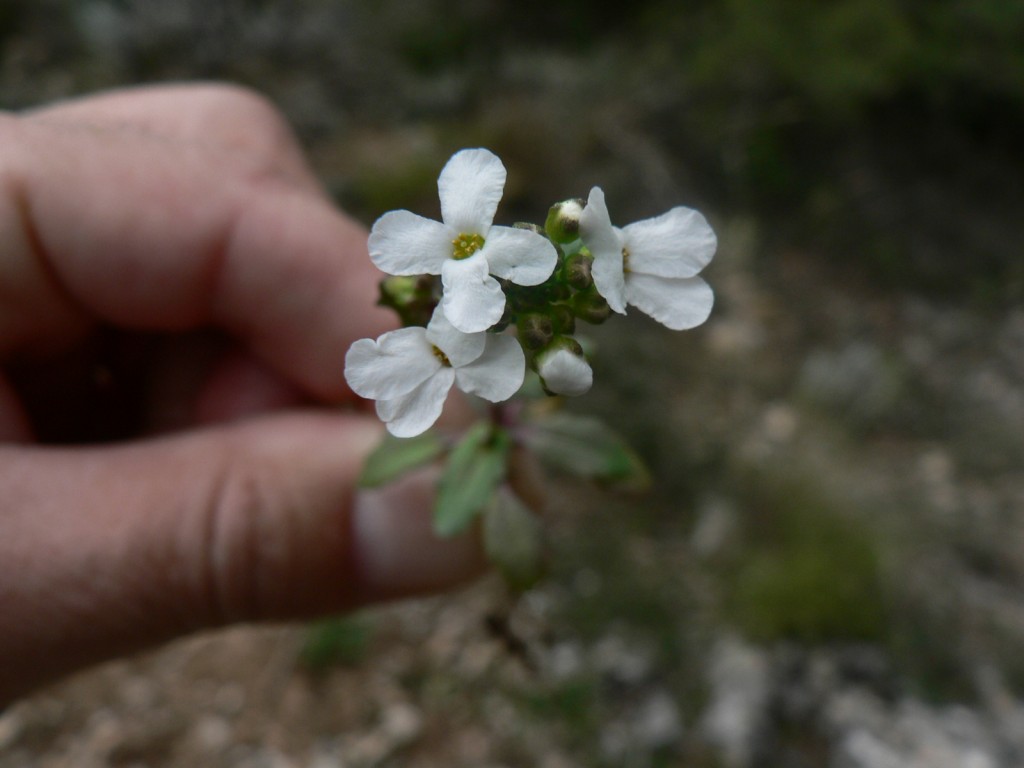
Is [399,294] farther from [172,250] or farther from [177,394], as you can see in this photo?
[177,394]

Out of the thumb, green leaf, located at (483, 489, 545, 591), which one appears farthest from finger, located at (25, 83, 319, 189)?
green leaf, located at (483, 489, 545, 591)

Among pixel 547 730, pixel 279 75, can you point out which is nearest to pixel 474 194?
pixel 547 730

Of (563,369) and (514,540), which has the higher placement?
(563,369)

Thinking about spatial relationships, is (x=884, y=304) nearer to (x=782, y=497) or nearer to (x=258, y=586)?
(x=782, y=497)

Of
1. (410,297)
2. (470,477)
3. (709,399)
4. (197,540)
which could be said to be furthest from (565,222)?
(709,399)

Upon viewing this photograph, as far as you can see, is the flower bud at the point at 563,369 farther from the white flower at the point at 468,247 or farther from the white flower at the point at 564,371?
the white flower at the point at 468,247

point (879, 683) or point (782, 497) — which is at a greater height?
point (782, 497)
